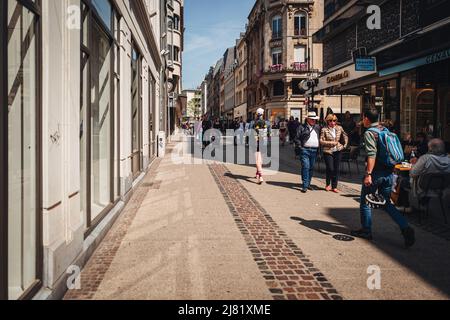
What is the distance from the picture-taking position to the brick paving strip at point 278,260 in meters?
3.92

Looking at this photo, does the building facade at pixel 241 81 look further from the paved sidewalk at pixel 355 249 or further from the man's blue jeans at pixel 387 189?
the man's blue jeans at pixel 387 189

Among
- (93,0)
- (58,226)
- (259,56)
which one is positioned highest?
(259,56)

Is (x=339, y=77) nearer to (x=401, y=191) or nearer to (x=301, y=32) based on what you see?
(x=401, y=191)

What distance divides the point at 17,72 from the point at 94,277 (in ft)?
6.97

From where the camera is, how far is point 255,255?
501 centimetres

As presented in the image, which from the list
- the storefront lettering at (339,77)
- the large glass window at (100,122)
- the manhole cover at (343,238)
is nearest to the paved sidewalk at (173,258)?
the large glass window at (100,122)

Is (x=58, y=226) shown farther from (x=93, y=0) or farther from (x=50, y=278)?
(x=93, y=0)

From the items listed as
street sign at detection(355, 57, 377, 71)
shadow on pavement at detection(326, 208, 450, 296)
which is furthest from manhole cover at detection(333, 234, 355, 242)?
street sign at detection(355, 57, 377, 71)

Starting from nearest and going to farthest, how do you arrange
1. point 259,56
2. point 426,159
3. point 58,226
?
point 58,226
point 426,159
point 259,56

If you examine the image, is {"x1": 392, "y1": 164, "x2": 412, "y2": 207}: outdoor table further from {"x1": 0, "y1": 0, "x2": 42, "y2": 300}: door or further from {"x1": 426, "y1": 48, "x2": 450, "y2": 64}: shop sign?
{"x1": 0, "y1": 0, "x2": 42, "y2": 300}: door

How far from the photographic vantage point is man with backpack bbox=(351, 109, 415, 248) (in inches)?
210

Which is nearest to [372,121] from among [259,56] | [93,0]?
[93,0]

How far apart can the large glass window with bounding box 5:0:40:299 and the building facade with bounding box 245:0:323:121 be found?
159ft

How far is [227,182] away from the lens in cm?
1112
